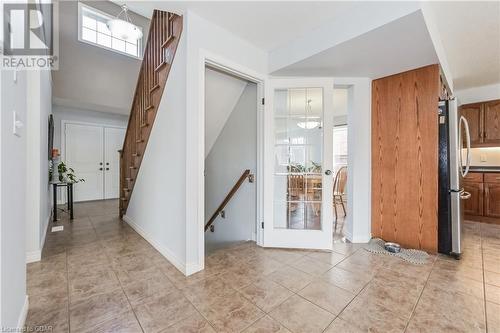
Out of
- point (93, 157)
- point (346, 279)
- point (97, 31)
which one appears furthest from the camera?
point (93, 157)

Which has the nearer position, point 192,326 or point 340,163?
point 192,326

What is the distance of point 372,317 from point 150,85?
3.30 m

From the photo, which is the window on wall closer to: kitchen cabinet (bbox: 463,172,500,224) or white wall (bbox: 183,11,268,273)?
white wall (bbox: 183,11,268,273)

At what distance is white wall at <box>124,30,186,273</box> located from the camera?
2.07m

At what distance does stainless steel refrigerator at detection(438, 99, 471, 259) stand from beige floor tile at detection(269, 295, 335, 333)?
1891 millimetres

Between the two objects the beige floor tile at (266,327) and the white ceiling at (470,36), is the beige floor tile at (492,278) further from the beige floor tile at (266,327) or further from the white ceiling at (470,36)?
the white ceiling at (470,36)

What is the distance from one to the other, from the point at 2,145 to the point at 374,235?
352cm

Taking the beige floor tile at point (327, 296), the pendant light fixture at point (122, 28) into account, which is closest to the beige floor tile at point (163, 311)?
the beige floor tile at point (327, 296)

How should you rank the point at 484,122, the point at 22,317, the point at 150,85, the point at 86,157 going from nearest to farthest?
the point at 22,317 < the point at 150,85 < the point at 484,122 < the point at 86,157

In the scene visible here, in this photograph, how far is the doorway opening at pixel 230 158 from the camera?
9.68ft

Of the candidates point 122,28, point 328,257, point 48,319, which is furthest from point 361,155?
point 122,28

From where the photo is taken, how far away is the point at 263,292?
174cm

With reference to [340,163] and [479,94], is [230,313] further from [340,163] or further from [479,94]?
[479,94]

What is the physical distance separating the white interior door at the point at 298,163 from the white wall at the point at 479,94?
10.3ft
